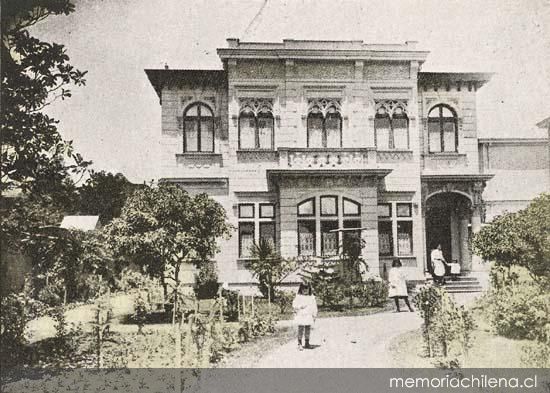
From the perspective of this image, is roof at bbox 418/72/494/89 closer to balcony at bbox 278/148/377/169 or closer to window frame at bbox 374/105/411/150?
window frame at bbox 374/105/411/150

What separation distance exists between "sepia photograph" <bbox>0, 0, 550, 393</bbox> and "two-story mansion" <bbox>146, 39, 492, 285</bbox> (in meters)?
0.03

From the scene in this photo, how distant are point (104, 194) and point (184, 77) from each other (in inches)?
67.1

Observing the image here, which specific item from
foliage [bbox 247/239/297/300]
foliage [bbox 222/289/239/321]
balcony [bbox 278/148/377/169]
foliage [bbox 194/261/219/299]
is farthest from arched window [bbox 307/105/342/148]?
foliage [bbox 222/289/239/321]

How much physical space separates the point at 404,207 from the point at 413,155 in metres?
0.66

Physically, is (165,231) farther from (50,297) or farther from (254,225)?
(50,297)

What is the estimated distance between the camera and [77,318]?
555cm

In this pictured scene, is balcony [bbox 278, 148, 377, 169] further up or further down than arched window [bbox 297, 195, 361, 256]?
further up

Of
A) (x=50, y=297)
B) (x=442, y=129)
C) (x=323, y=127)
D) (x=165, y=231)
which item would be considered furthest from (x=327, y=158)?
(x=50, y=297)

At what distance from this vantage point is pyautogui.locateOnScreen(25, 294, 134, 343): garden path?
211 inches

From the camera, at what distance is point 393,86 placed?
623 centimetres

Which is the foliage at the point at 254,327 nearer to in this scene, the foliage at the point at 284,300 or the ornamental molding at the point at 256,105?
the foliage at the point at 284,300

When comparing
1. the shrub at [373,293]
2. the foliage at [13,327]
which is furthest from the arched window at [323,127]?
the foliage at [13,327]

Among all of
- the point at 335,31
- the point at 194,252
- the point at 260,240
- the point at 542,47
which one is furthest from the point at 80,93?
the point at 542,47

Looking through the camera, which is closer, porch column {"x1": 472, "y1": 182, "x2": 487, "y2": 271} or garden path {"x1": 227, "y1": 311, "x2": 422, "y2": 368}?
garden path {"x1": 227, "y1": 311, "x2": 422, "y2": 368}
